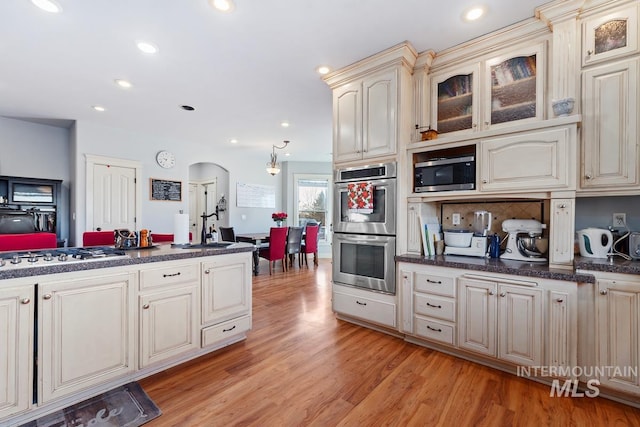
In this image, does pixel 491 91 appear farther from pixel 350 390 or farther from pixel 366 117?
pixel 350 390

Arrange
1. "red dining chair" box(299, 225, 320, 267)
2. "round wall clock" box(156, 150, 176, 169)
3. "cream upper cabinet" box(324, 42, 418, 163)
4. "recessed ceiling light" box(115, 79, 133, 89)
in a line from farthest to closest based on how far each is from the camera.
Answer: "red dining chair" box(299, 225, 320, 267), "round wall clock" box(156, 150, 176, 169), "recessed ceiling light" box(115, 79, 133, 89), "cream upper cabinet" box(324, 42, 418, 163)

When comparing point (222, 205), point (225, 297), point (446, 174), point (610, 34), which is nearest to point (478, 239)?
point (446, 174)

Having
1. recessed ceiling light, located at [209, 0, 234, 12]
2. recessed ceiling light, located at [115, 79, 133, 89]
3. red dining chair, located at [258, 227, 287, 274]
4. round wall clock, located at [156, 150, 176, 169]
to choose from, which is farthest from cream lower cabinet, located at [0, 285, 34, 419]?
round wall clock, located at [156, 150, 176, 169]

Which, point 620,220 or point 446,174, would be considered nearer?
point 620,220

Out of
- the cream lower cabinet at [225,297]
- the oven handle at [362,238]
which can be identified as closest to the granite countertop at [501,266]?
the oven handle at [362,238]

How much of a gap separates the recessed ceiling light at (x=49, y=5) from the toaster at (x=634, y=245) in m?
4.38

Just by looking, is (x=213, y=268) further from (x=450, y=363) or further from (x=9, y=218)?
(x=9, y=218)

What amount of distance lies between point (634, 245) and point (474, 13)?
201 cm

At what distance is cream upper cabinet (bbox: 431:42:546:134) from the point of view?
2250 millimetres

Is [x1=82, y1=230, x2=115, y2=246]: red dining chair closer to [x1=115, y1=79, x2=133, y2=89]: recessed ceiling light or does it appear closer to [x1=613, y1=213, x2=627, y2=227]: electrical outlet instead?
[x1=115, y1=79, x2=133, y2=89]: recessed ceiling light

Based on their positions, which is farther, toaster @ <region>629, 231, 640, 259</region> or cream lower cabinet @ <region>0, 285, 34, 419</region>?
toaster @ <region>629, 231, 640, 259</region>

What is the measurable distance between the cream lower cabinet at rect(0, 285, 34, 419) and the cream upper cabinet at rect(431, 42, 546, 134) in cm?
326

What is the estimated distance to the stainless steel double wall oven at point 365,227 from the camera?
8.73ft

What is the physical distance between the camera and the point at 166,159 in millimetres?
5633
